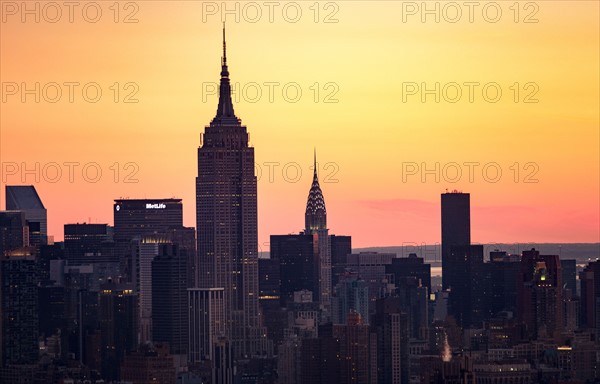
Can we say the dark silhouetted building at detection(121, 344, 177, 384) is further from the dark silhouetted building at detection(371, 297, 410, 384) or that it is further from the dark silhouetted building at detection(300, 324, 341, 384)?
the dark silhouetted building at detection(371, 297, 410, 384)

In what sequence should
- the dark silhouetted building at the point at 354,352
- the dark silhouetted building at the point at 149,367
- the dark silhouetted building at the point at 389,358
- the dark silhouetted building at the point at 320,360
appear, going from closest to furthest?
the dark silhouetted building at the point at 149,367
the dark silhouetted building at the point at 354,352
the dark silhouetted building at the point at 320,360
the dark silhouetted building at the point at 389,358

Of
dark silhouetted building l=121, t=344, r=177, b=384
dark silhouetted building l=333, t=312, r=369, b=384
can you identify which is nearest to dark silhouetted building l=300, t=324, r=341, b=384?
dark silhouetted building l=333, t=312, r=369, b=384

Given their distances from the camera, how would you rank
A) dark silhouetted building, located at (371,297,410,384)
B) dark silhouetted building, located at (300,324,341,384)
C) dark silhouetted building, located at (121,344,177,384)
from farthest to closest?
dark silhouetted building, located at (371,297,410,384) < dark silhouetted building, located at (300,324,341,384) < dark silhouetted building, located at (121,344,177,384)

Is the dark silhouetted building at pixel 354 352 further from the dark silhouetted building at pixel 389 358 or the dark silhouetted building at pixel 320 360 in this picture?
the dark silhouetted building at pixel 389 358

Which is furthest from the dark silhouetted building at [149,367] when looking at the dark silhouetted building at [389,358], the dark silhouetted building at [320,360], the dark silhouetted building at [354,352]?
the dark silhouetted building at [389,358]

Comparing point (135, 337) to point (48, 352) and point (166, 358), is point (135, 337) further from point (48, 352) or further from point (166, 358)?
point (166, 358)

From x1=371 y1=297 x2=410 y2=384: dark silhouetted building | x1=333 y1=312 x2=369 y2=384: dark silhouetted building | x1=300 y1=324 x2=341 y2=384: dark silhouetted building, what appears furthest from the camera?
x1=371 y1=297 x2=410 y2=384: dark silhouetted building

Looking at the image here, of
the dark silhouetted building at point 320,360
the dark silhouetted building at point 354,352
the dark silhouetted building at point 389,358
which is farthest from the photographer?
the dark silhouetted building at point 389,358

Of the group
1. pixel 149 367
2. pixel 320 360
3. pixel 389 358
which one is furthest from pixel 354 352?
pixel 149 367

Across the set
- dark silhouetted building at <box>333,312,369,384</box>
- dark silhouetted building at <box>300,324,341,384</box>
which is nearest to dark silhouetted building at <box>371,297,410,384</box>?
dark silhouetted building at <box>333,312,369,384</box>

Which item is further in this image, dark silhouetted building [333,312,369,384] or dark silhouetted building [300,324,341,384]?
dark silhouetted building [300,324,341,384]

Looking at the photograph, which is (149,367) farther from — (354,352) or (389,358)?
(389,358)

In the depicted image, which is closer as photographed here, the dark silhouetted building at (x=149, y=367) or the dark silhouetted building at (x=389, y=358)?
the dark silhouetted building at (x=149, y=367)
